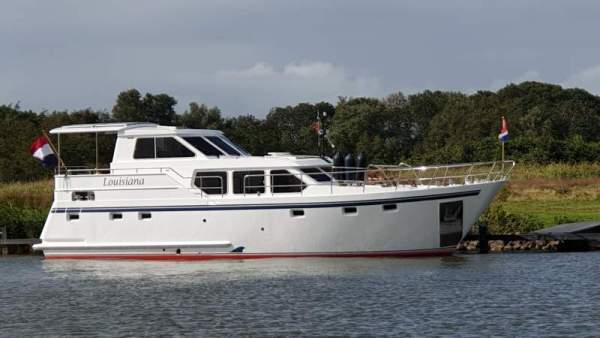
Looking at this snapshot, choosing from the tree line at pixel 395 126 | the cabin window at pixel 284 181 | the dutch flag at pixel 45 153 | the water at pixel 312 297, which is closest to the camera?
the water at pixel 312 297

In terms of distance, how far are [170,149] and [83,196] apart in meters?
3.63

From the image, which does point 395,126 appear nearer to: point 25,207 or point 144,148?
point 25,207

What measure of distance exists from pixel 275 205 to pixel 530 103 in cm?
6985

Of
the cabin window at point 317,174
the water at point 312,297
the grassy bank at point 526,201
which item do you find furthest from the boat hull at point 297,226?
the grassy bank at point 526,201

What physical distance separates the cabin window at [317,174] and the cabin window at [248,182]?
4.84 feet

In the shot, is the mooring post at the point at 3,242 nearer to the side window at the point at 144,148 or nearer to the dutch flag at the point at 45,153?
the dutch flag at the point at 45,153

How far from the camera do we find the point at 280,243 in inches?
1491

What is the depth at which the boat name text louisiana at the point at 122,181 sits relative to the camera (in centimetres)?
3938

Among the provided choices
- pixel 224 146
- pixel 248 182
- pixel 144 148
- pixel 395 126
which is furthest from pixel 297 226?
pixel 395 126

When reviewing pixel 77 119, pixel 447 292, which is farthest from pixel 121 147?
pixel 77 119

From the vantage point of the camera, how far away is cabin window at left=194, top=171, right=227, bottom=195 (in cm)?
3878

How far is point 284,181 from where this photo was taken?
38.2 metres

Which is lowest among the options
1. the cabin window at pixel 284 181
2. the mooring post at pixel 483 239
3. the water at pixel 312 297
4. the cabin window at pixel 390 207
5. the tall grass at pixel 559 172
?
the water at pixel 312 297

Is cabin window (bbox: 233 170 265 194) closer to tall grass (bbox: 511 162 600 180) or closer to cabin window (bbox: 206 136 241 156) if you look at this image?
cabin window (bbox: 206 136 241 156)
